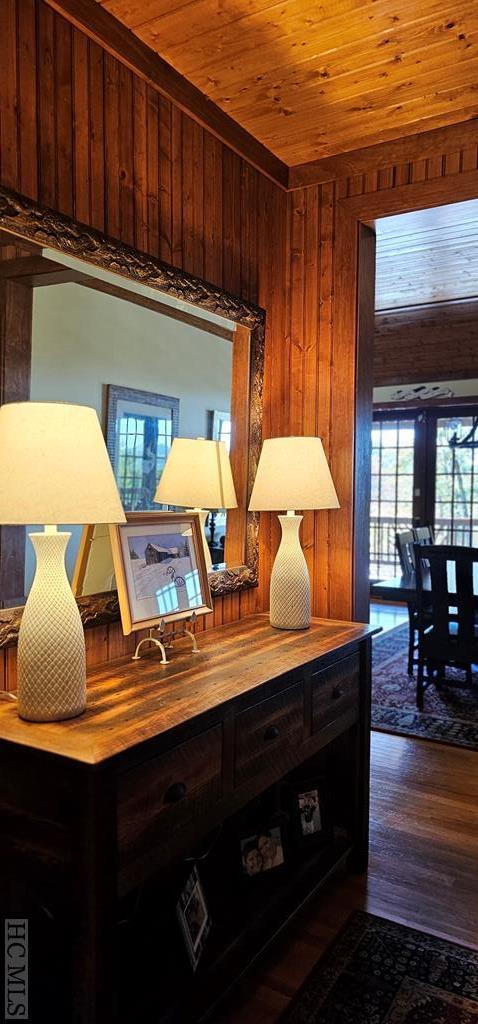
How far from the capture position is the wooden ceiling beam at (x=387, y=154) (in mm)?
2529

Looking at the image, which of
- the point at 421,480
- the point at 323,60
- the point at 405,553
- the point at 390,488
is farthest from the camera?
the point at 390,488

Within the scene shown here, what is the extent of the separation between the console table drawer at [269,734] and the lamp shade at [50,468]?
2.24ft

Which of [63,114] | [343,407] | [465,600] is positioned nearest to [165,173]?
[63,114]

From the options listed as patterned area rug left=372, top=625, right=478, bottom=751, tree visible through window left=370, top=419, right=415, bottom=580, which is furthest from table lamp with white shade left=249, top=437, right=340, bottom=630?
tree visible through window left=370, top=419, right=415, bottom=580

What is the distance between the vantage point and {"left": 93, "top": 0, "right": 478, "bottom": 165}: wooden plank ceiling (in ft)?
6.62

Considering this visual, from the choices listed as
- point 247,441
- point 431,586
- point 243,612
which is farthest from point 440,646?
point 247,441

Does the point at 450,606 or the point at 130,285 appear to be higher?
the point at 130,285

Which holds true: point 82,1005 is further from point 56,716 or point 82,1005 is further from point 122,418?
point 122,418

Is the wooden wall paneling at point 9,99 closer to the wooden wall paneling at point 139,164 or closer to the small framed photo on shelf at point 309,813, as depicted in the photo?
the wooden wall paneling at point 139,164

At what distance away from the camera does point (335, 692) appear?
2258 mm

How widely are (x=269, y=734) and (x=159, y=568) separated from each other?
571 millimetres

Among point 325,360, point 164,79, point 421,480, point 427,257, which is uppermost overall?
point 427,257

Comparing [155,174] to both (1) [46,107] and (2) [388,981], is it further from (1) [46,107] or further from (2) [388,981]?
(2) [388,981]

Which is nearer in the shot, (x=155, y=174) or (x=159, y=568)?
(x=159, y=568)
